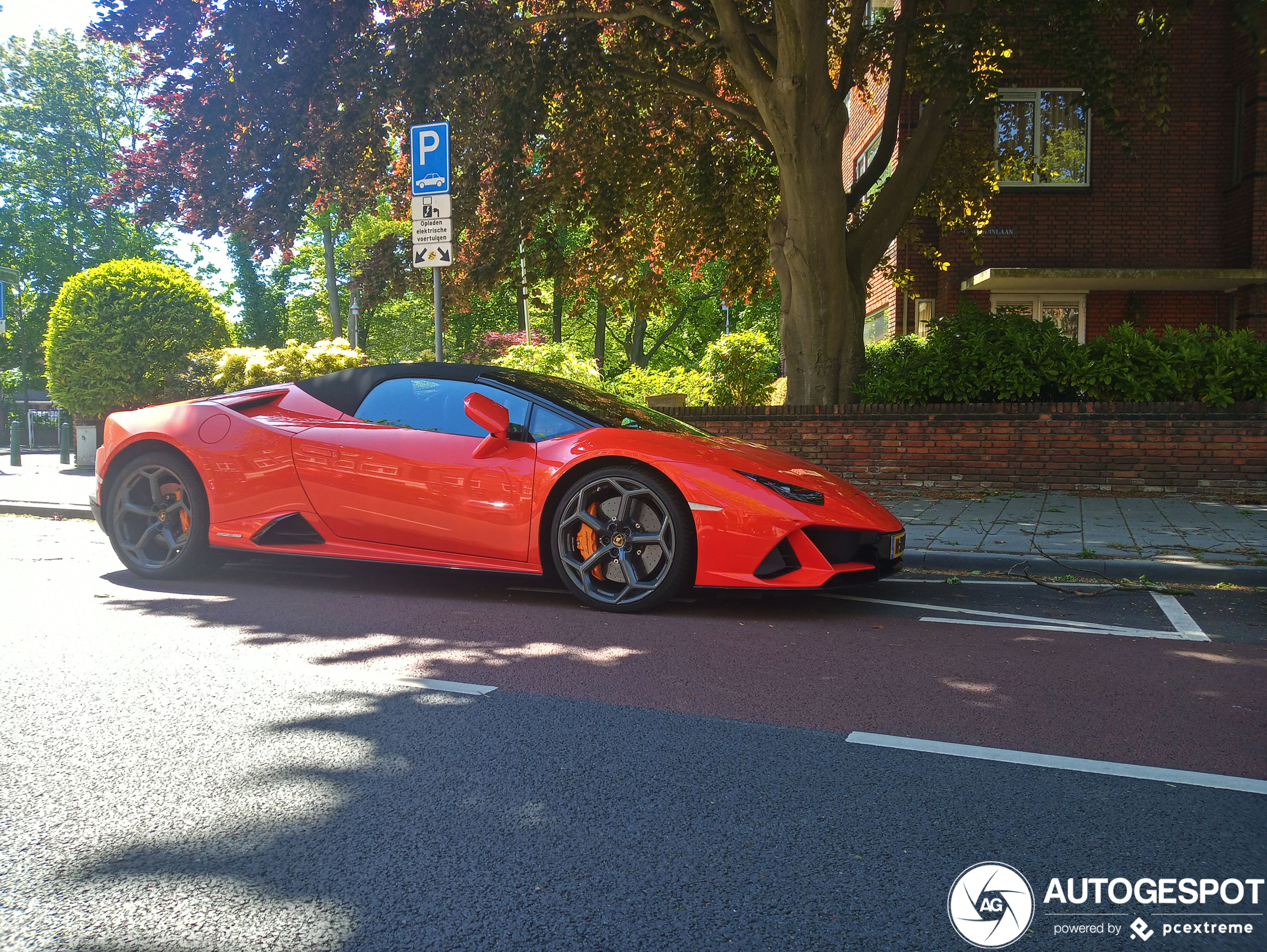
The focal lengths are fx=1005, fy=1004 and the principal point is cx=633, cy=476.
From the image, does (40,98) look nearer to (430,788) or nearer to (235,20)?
(235,20)

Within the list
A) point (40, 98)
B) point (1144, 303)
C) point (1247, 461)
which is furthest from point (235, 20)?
point (40, 98)

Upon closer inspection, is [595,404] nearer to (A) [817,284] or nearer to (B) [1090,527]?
(B) [1090,527]

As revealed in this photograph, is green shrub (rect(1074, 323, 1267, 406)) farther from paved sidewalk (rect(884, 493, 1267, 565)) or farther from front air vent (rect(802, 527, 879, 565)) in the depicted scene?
front air vent (rect(802, 527, 879, 565))

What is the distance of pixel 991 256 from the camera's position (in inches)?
672

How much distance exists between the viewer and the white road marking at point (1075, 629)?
4.95 meters

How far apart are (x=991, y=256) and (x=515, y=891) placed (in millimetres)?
16736

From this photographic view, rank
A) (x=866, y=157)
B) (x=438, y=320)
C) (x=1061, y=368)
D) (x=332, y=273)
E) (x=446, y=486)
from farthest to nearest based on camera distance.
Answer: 1. (x=332, y=273)
2. (x=866, y=157)
3. (x=1061, y=368)
4. (x=438, y=320)
5. (x=446, y=486)

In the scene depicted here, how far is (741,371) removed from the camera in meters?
14.3

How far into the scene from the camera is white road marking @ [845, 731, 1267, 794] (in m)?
2.98

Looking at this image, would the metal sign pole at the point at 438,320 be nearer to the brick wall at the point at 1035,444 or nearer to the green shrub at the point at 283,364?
the brick wall at the point at 1035,444

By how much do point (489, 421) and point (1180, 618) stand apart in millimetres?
3879

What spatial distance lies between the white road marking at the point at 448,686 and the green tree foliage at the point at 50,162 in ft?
155

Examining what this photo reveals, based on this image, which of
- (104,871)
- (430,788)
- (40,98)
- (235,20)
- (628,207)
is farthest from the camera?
(40,98)

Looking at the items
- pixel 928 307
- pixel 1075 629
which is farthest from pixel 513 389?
pixel 928 307
